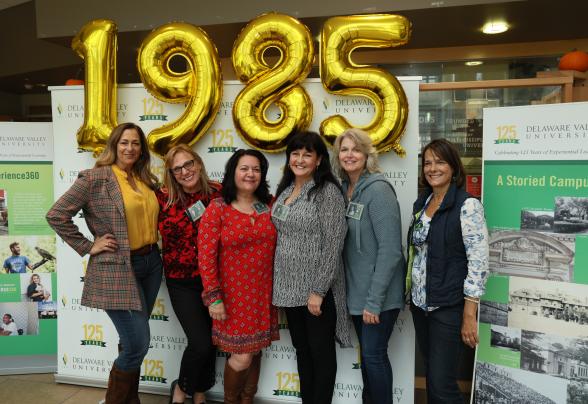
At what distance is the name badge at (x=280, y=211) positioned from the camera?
1907 millimetres

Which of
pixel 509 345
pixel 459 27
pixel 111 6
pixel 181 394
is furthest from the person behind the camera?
pixel 111 6

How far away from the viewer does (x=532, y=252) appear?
206cm

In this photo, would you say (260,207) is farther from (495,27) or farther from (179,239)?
(495,27)

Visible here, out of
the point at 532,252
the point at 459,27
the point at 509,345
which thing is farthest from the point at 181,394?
the point at 459,27

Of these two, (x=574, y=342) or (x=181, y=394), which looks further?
(x=181, y=394)

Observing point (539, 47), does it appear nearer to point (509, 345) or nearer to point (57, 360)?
point (509, 345)

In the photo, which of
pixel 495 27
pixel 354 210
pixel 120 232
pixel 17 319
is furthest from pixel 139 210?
pixel 495 27

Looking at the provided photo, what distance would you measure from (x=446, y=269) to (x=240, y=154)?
0.99 metres

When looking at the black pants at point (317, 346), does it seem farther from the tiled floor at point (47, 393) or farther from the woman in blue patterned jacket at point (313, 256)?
the tiled floor at point (47, 393)

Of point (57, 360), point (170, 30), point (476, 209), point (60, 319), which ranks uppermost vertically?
point (170, 30)

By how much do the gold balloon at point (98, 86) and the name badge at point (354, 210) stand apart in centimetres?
137

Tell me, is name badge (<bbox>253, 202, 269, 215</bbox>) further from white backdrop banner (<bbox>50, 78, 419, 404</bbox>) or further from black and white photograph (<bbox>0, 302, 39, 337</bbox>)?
black and white photograph (<bbox>0, 302, 39, 337</bbox>)

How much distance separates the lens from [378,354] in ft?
6.45

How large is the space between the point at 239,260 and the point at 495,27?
14.8 ft
